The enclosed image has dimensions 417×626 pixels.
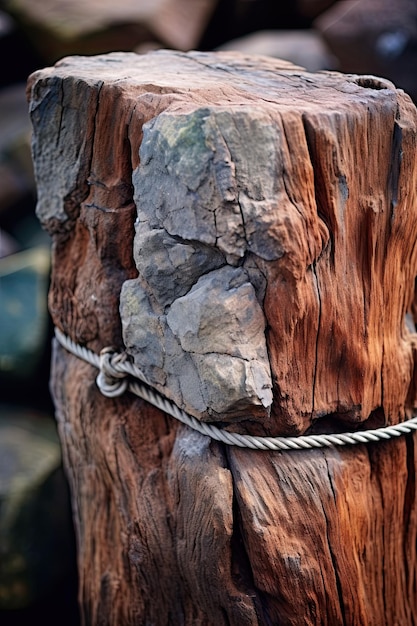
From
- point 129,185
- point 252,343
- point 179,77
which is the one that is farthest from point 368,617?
point 179,77

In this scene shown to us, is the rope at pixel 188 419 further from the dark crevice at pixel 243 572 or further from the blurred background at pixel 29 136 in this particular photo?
the blurred background at pixel 29 136

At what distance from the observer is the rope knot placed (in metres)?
1.25

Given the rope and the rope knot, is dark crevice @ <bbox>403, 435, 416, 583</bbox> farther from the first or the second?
the rope knot

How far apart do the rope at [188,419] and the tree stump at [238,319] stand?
0.08ft

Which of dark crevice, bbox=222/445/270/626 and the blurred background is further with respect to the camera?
the blurred background

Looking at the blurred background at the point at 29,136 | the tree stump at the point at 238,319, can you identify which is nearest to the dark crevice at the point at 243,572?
the tree stump at the point at 238,319

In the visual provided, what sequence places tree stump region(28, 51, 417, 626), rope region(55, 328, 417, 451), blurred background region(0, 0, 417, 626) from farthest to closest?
blurred background region(0, 0, 417, 626)
rope region(55, 328, 417, 451)
tree stump region(28, 51, 417, 626)

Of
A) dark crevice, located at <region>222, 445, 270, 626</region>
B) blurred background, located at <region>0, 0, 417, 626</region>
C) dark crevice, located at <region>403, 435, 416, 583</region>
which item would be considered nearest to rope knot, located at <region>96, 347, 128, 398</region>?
dark crevice, located at <region>222, 445, 270, 626</region>

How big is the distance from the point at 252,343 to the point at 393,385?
297 millimetres

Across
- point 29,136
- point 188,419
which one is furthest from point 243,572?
point 29,136

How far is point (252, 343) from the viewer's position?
41.4 inches

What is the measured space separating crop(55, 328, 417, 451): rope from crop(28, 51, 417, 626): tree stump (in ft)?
0.08

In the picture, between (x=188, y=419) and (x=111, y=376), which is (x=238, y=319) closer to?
(x=188, y=419)

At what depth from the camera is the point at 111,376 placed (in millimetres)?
1266
